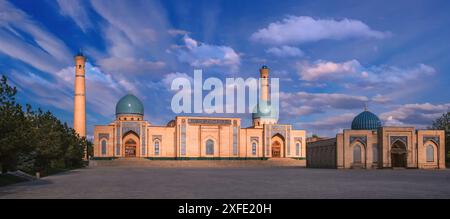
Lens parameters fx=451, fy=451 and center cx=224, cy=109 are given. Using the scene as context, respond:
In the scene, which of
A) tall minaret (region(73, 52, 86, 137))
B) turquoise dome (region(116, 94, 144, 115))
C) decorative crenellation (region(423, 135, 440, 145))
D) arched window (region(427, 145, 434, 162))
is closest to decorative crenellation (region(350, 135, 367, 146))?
decorative crenellation (region(423, 135, 440, 145))

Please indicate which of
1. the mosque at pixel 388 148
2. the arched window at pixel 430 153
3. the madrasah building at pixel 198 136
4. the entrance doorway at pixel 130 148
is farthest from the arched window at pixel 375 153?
the entrance doorway at pixel 130 148

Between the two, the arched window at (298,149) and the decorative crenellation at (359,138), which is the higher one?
the decorative crenellation at (359,138)

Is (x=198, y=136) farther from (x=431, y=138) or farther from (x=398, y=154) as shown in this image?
(x=431, y=138)

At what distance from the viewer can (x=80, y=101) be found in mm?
71938

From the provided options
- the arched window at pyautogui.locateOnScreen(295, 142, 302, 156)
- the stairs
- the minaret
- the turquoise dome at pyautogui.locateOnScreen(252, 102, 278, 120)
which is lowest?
the stairs

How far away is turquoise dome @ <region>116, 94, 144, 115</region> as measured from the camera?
242ft

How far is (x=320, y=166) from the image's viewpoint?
57562 mm

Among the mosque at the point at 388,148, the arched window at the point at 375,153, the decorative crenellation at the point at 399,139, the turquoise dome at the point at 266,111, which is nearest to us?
the mosque at the point at 388,148

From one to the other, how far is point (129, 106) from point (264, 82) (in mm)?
25318

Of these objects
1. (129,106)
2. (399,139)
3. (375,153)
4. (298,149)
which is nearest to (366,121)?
(399,139)

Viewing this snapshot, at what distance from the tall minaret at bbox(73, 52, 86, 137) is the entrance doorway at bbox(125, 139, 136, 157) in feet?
24.2

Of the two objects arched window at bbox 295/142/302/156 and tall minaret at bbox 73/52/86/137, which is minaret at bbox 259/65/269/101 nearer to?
arched window at bbox 295/142/302/156

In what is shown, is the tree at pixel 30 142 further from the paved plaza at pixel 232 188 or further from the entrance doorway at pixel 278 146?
the entrance doorway at pixel 278 146

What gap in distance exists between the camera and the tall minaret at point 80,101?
7175 centimetres
